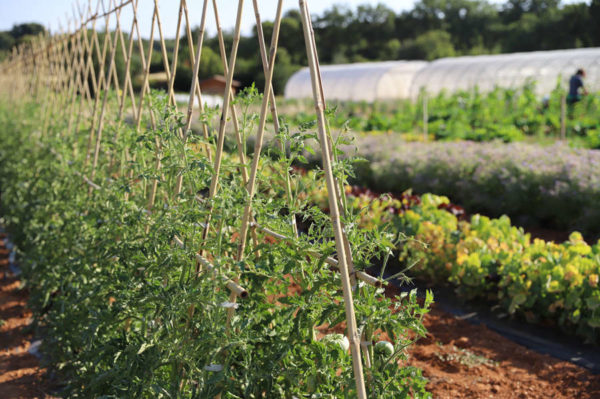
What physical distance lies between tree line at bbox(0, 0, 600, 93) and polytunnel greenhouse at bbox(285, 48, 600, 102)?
7.58 metres

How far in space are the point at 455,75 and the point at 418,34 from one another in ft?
83.5

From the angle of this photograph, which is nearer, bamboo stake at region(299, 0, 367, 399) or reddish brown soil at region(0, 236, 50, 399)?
bamboo stake at region(299, 0, 367, 399)

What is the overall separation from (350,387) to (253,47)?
35711 millimetres

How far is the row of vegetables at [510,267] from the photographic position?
3482 millimetres

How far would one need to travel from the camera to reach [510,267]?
3791mm

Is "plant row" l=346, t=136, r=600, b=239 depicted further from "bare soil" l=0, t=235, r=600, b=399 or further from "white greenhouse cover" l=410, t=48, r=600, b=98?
"white greenhouse cover" l=410, t=48, r=600, b=98

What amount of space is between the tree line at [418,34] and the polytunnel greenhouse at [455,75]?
24.9 ft

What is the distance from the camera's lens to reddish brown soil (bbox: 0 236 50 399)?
10.4ft

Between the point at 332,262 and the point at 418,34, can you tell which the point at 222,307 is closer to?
the point at 332,262

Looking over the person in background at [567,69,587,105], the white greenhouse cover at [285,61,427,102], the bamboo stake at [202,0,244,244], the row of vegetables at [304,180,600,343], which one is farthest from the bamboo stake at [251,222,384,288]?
the white greenhouse cover at [285,61,427,102]

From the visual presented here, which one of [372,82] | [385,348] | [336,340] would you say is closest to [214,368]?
[336,340]

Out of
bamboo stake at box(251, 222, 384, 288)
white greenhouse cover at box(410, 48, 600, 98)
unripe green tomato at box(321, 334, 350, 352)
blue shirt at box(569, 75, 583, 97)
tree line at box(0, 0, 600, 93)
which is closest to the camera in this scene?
bamboo stake at box(251, 222, 384, 288)

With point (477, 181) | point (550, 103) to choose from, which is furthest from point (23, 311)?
point (550, 103)

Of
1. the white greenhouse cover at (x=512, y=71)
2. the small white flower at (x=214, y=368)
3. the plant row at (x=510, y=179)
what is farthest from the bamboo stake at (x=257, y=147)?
the white greenhouse cover at (x=512, y=71)
